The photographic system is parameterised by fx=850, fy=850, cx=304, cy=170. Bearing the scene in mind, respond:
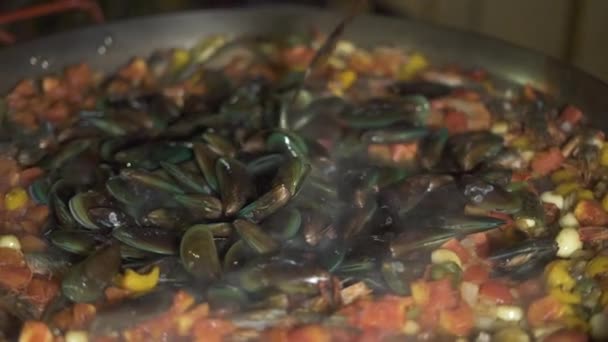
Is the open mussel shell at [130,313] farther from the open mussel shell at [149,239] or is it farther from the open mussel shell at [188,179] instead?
the open mussel shell at [188,179]

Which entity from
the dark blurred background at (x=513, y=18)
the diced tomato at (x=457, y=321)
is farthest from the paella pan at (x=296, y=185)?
the dark blurred background at (x=513, y=18)

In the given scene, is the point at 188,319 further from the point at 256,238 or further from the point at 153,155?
the point at 153,155

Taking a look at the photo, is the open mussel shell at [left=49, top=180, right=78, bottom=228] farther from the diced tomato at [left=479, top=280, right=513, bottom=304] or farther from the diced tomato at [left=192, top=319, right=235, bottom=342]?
the diced tomato at [left=479, top=280, right=513, bottom=304]

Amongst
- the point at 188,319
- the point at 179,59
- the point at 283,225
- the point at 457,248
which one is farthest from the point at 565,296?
the point at 179,59

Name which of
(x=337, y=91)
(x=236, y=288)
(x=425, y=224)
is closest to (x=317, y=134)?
(x=337, y=91)

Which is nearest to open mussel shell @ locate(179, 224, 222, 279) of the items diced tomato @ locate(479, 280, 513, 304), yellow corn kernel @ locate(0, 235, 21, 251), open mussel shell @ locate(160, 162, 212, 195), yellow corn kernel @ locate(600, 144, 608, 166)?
open mussel shell @ locate(160, 162, 212, 195)

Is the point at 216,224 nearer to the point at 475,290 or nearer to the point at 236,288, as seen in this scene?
the point at 236,288
